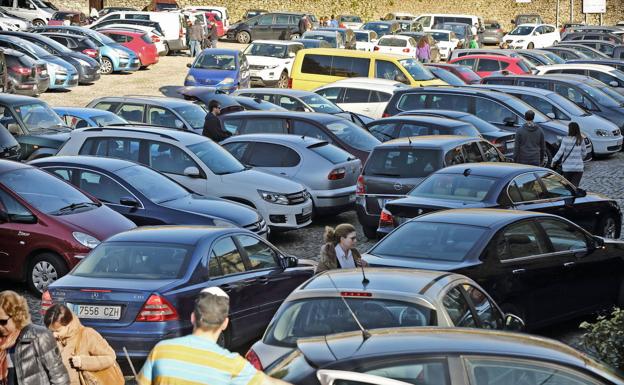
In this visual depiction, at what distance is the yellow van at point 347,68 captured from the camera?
32.0 meters

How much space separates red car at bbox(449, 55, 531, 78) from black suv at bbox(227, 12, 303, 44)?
15717 mm

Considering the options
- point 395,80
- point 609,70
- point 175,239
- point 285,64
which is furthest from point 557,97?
point 175,239

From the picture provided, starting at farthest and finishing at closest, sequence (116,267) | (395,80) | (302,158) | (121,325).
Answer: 1. (395,80)
2. (302,158)
3. (116,267)
4. (121,325)

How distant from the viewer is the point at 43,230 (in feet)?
44.9

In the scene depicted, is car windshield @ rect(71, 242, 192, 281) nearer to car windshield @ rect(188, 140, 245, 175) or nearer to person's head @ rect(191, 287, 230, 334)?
person's head @ rect(191, 287, 230, 334)

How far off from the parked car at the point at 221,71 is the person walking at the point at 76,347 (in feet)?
82.1

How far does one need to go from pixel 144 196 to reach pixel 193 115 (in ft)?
26.4

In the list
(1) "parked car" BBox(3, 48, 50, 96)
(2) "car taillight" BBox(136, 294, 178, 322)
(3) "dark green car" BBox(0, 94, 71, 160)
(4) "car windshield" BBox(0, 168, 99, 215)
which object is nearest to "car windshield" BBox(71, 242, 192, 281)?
(2) "car taillight" BBox(136, 294, 178, 322)

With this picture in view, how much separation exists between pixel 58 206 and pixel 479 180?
5164mm

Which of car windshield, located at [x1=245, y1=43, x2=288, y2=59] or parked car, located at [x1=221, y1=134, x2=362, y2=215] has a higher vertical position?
parked car, located at [x1=221, y1=134, x2=362, y2=215]

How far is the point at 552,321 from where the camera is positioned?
11.7 metres

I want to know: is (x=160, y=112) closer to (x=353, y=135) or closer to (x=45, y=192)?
(x=353, y=135)

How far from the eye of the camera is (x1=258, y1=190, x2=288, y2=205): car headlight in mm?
17062

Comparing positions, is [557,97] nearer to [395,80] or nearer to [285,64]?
[395,80]
